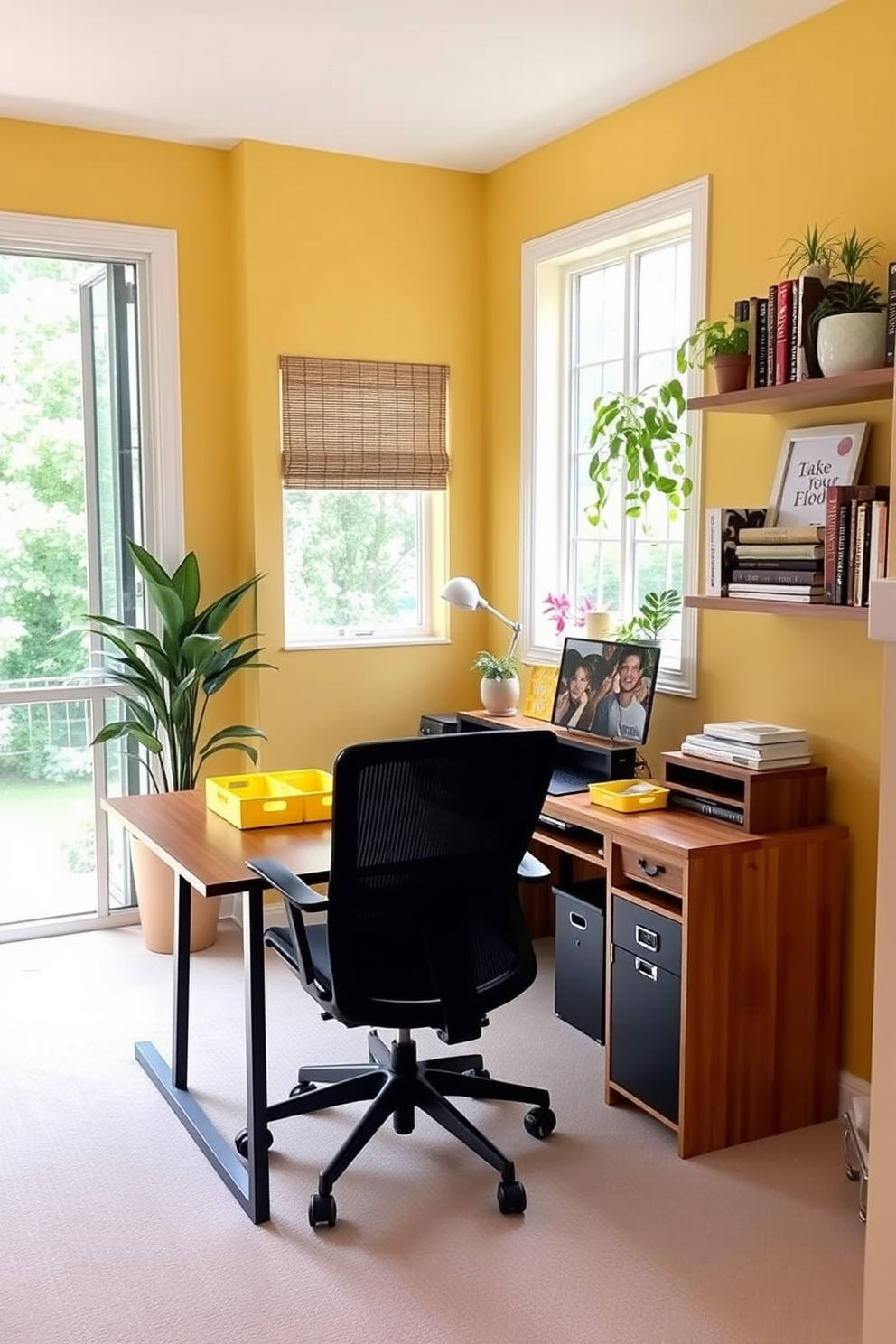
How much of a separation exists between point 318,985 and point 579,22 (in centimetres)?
254

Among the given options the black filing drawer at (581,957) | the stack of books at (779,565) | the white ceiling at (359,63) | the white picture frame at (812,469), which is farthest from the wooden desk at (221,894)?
the white ceiling at (359,63)

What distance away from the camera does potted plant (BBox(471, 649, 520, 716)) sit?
433 cm

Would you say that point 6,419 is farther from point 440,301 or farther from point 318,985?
point 318,985

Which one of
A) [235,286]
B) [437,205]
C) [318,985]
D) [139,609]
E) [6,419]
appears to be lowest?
[318,985]

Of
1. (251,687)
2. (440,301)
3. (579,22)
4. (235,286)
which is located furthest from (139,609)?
(579,22)

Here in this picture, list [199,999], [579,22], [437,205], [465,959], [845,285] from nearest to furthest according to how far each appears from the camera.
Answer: [465,959]
[845,285]
[579,22]
[199,999]
[437,205]

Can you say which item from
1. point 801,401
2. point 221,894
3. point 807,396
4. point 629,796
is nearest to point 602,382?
point 801,401

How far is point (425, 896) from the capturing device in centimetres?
258

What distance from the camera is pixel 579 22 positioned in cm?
324

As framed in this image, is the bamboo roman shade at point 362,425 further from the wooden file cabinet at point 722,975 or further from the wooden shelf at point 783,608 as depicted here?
the wooden file cabinet at point 722,975

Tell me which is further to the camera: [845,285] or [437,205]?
[437,205]

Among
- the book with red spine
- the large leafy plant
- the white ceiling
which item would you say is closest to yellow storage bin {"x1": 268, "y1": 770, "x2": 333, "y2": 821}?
the large leafy plant

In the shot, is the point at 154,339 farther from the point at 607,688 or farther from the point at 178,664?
the point at 607,688

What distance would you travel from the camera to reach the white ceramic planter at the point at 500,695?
4328 millimetres
